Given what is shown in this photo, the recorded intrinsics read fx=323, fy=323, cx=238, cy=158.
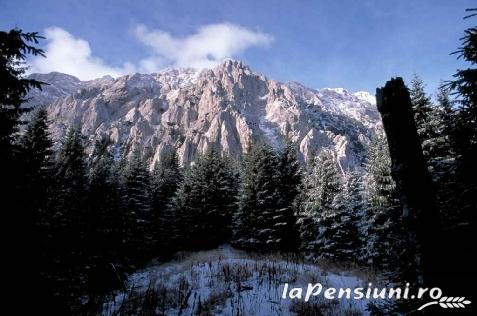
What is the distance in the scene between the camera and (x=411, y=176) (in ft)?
11.5

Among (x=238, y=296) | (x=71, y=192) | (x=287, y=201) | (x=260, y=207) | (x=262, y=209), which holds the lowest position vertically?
(x=238, y=296)

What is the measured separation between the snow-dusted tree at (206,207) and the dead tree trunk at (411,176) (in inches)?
1112

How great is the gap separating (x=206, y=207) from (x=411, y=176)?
97.9ft

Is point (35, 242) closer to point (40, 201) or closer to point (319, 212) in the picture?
point (40, 201)

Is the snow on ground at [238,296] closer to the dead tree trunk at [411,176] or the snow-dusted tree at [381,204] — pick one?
the dead tree trunk at [411,176]

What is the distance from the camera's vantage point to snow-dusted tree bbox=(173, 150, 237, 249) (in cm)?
3216

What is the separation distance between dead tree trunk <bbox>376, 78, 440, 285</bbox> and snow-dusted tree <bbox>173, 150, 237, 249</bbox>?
28.2 metres

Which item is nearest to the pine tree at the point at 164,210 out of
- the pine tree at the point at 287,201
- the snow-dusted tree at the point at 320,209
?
the pine tree at the point at 287,201

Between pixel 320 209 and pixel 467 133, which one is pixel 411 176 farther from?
pixel 320 209

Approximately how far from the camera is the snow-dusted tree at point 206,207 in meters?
32.2

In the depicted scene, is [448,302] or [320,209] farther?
[320,209]

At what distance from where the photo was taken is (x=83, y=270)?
580 inches

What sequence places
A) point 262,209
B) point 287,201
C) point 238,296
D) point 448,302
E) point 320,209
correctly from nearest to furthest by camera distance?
1. point 448,302
2. point 238,296
3. point 320,209
4. point 262,209
5. point 287,201

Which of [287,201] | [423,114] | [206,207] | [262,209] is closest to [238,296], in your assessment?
[423,114]
